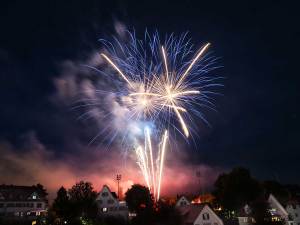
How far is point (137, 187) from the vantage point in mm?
104438

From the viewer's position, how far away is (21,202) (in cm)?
9138

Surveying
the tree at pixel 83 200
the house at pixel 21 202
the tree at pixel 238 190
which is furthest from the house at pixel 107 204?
the tree at pixel 238 190

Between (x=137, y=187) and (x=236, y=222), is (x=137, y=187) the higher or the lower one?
the higher one

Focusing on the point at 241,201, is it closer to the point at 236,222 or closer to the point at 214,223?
the point at 236,222

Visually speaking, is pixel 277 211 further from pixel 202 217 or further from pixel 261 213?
pixel 202 217

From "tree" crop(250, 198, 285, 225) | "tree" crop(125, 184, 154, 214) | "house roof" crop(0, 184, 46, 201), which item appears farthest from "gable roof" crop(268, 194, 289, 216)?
"house roof" crop(0, 184, 46, 201)

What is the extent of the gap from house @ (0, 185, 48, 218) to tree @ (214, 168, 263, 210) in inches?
2150

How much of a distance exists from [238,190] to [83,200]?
4690 centimetres

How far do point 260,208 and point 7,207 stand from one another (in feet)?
211

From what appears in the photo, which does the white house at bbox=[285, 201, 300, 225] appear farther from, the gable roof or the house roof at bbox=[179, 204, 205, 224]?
the house roof at bbox=[179, 204, 205, 224]

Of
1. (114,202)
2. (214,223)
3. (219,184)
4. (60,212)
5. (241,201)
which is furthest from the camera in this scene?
(219,184)

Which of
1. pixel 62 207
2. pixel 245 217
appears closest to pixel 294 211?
pixel 245 217

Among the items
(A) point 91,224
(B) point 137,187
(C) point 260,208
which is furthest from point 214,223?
(B) point 137,187

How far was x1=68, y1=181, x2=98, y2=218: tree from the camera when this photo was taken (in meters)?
81.3
